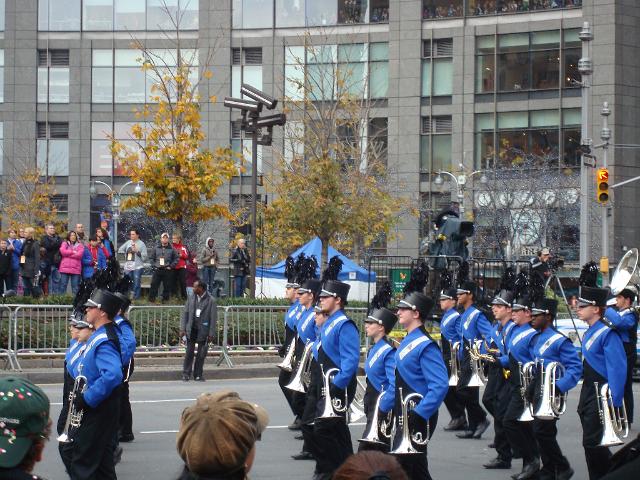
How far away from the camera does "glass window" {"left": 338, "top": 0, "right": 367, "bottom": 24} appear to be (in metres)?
53.7


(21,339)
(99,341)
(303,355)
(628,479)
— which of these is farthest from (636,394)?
(628,479)

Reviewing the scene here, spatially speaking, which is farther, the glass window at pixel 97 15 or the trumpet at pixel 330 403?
the glass window at pixel 97 15

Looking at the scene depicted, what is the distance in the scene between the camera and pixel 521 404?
1180 cm

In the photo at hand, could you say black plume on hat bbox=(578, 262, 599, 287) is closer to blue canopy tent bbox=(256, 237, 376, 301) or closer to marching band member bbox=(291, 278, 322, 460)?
marching band member bbox=(291, 278, 322, 460)

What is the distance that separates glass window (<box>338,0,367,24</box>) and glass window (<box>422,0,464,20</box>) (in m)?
2.67

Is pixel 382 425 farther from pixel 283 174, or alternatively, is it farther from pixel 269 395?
pixel 283 174

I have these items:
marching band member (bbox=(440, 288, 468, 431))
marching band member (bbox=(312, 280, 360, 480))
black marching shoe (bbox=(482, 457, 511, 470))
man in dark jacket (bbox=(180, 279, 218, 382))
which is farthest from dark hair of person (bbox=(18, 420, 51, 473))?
man in dark jacket (bbox=(180, 279, 218, 382))

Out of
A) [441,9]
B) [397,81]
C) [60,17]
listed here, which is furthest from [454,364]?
[60,17]

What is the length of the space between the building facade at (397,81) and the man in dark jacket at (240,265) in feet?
63.3

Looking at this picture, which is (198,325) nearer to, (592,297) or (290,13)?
(592,297)

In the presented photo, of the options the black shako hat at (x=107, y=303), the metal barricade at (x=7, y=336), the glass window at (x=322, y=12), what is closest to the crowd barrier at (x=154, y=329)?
the metal barricade at (x=7, y=336)

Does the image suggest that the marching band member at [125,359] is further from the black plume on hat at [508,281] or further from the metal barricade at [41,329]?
the metal barricade at [41,329]

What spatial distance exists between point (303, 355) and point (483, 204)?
117 ft

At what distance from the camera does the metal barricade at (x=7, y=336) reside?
20484 mm
